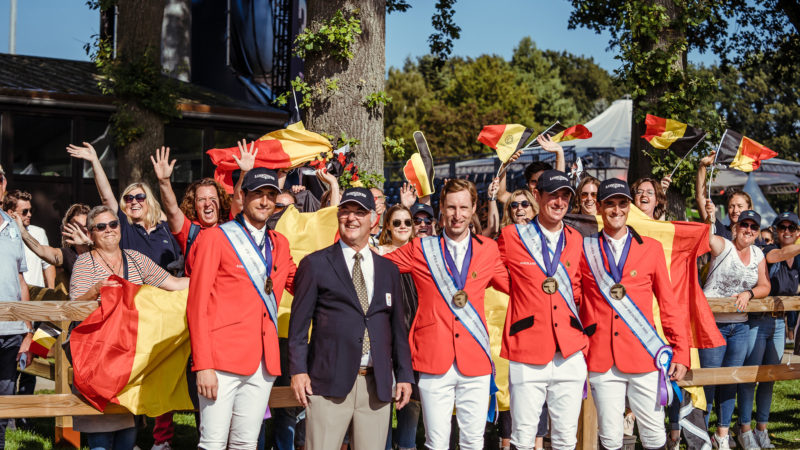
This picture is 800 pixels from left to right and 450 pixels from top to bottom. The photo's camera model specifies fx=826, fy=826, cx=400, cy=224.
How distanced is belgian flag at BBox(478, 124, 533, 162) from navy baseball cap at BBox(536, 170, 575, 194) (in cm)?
209

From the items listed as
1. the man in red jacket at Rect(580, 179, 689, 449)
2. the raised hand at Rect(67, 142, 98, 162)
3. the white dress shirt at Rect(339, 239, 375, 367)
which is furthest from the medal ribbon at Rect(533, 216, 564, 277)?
the raised hand at Rect(67, 142, 98, 162)

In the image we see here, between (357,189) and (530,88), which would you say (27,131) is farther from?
(530,88)

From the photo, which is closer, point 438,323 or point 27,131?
point 438,323

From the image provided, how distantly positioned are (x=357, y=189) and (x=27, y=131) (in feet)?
45.1

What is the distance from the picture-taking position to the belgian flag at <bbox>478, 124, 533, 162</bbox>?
737 centimetres

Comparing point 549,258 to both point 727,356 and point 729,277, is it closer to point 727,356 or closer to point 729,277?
point 729,277

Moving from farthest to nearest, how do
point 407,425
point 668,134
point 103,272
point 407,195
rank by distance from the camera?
1. point 668,134
2. point 407,195
3. point 407,425
4. point 103,272

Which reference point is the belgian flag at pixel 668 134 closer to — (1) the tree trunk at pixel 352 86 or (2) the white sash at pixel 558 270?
(1) the tree trunk at pixel 352 86

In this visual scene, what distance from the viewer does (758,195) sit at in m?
22.9

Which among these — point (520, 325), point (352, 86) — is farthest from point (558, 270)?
point (352, 86)

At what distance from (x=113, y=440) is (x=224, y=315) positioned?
1.51 m

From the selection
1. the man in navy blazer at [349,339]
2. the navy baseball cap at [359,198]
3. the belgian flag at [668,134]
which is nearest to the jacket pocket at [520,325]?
the man in navy blazer at [349,339]

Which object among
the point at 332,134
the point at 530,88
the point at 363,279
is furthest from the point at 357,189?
the point at 530,88

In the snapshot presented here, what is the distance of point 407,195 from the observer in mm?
6926
